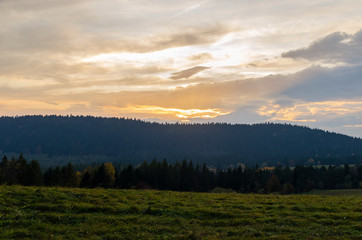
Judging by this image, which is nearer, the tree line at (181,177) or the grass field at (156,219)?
the grass field at (156,219)

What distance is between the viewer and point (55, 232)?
17281mm

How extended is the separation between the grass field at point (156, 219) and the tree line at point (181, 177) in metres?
51.1

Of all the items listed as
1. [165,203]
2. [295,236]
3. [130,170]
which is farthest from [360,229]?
[130,170]

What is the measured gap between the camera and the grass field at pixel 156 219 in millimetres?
17594

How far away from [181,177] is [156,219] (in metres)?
97.1

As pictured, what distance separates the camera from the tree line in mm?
74831

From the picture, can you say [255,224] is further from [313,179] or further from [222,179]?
[313,179]

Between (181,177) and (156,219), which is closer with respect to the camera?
(156,219)

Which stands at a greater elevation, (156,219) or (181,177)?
(156,219)

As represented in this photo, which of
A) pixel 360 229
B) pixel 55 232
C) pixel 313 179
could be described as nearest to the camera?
pixel 55 232

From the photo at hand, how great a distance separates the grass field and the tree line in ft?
168

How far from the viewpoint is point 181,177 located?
117 meters

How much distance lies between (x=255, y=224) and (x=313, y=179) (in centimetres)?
13162

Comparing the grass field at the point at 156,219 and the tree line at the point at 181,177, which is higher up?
the grass field at the point at 156,219
